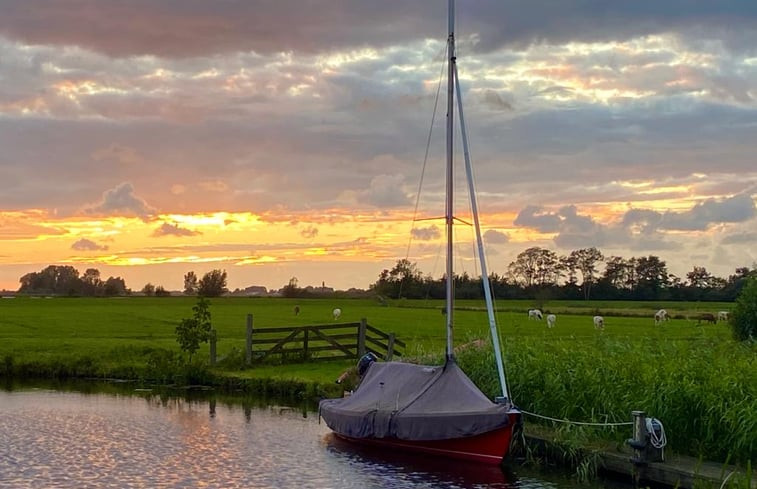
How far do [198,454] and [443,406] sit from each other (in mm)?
6689

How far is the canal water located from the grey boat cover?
0.73 meters

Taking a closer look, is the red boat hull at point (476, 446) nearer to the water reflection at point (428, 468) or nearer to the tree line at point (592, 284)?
the water reflection at point (428, 468)

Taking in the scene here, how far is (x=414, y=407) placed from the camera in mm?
24281

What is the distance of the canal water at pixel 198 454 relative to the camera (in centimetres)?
2070

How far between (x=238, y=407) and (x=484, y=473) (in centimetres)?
1371

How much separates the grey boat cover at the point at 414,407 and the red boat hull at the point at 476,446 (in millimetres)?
264

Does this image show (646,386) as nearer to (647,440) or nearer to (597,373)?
(597,373)

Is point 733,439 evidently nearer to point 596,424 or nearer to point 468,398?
point 596,424

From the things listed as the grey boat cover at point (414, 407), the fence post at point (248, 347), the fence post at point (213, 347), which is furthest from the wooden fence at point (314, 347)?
the grey boat cover at point (414, 407)

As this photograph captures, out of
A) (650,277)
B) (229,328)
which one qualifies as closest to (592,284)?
(650,277)

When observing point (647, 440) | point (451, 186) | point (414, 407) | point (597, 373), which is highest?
point (451, 186)

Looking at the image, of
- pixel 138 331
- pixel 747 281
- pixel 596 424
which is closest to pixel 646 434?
pixel 596 424

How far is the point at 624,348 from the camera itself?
1021 inches

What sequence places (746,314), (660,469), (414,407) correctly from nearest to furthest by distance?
(660,469), (414,407), (746,314)
